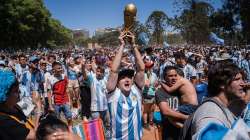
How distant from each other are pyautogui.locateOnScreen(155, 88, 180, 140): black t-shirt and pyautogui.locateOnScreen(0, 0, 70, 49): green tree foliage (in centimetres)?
5370

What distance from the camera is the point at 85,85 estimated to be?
9.03 meters

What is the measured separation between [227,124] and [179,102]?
249 cm

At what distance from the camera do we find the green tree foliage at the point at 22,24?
58.4m

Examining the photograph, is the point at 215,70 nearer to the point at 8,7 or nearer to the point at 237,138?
the point at 237,138

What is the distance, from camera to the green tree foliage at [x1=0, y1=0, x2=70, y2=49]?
192 feet

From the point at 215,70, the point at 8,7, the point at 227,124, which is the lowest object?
the point at 227,124

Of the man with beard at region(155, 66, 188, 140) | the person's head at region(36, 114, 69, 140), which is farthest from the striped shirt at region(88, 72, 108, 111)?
the person's head at region(36, 114, 69, 140)

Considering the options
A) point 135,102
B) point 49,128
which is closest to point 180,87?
point 135,102

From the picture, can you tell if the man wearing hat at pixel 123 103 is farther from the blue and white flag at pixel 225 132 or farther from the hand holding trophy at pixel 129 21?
the blue and white flag at pixel 225 132

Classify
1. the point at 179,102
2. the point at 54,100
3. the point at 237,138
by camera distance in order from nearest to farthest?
the point at 237,138
the point at 179,102
the point at 54,100

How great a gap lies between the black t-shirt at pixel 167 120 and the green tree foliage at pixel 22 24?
53.7 metres

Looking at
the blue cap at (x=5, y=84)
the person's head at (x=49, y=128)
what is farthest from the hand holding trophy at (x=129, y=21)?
the person's head at (x=49, y=128)

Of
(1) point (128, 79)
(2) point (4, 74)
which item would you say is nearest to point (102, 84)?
(1) point (128, 79)

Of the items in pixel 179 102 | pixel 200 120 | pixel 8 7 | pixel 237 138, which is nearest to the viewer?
pixel 237 138
